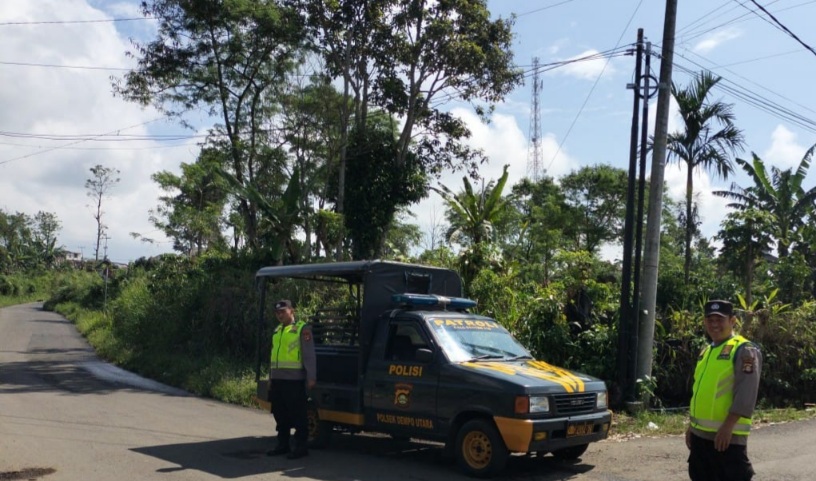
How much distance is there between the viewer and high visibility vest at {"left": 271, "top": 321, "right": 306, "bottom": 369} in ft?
28.9

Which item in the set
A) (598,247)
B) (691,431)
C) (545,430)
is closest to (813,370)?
(545,430)

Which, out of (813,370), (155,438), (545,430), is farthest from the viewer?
(813,370)

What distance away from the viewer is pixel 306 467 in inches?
323

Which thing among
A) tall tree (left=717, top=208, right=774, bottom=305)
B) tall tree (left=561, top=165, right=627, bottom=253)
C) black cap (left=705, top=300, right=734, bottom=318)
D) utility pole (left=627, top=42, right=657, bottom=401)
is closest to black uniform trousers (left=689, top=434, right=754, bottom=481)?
black cap (left=705, top=300, right=734, bottom=318)

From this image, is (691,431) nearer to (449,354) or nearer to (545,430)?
(545,430)

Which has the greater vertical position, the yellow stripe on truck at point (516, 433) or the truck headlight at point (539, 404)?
the truck headlight at point (539, 404)

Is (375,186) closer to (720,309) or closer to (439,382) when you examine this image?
(439,382)

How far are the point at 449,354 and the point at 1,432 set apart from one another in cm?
632

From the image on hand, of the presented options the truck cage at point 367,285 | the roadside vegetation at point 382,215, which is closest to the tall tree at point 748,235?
the roadside vegetation at point 382,215

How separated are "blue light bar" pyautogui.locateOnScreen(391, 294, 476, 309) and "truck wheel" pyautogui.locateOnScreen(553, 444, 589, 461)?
2.26 metres

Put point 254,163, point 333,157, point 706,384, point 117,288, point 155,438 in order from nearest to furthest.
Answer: point 706,384 < point 155,438 < point 333,157 < point 254,163 < point 117,288

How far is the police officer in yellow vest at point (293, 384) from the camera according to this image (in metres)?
8.77

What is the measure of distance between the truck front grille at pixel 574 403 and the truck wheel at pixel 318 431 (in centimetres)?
312

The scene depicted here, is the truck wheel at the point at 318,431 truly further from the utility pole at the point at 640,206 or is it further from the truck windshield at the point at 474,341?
the utility pole at the point at 640,206
